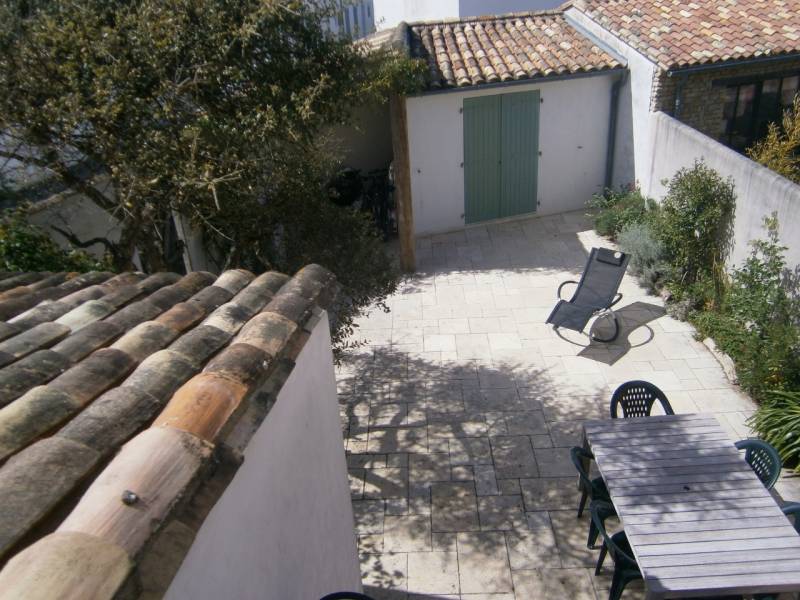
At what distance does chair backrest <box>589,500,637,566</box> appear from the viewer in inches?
164

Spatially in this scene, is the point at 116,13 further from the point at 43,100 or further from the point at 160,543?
the point at 160,543

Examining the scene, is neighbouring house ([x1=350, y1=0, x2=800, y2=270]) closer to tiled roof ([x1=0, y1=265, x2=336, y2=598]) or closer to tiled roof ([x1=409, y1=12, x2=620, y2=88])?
tiled roof ([x1=409, y1=12, x2=620, y2=88])

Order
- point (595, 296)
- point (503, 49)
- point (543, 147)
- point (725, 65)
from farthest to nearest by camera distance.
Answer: point (543, 147), point (503, 49), point (725, 65), point (595, 296)

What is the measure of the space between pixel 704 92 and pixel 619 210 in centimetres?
254

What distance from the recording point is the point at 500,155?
11508mm

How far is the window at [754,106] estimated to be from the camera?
36.5 feet

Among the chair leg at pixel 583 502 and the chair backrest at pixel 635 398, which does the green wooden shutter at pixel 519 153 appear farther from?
the chair leg at pixel 583 502

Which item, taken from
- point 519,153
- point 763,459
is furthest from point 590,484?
point 519,153

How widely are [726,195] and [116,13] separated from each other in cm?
733

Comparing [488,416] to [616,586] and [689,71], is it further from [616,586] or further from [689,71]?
[689,71]

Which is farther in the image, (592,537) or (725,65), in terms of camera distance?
(725,65)

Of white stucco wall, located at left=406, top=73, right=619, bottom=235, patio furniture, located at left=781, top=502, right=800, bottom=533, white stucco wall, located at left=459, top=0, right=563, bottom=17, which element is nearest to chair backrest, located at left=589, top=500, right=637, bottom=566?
patio furniture, located at left=781, top=502, right=800, bottom=533

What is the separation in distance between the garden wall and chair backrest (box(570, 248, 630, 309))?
1443mm

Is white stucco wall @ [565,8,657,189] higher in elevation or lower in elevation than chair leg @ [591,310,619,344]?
higher
